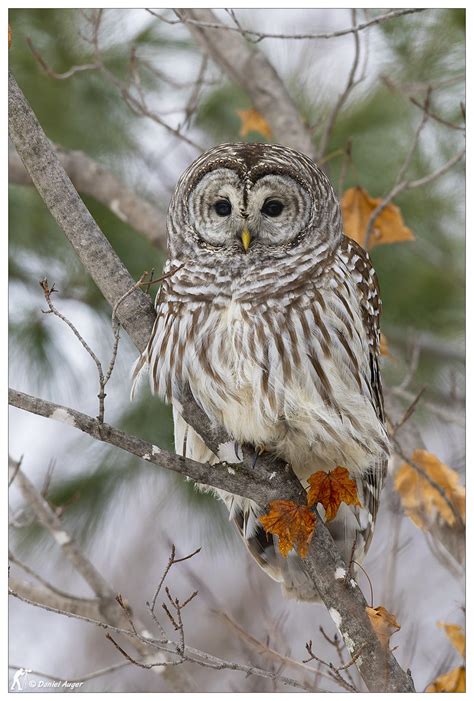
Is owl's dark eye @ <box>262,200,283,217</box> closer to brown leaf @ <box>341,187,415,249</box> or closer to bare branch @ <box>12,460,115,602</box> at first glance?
brown leaf @ <box>341,187,415,249</box>

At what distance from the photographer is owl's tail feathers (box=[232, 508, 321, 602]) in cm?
304

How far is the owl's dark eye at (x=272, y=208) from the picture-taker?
2749 mm

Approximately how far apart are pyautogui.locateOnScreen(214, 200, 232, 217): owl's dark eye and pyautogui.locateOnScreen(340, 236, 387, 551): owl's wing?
374mm

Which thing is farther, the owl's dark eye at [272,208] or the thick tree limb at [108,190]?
the thick tree limb at [108,190]

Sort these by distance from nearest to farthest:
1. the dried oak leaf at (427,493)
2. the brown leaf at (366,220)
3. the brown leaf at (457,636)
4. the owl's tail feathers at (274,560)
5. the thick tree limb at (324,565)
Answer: the thick tree limb at (324,565)
the brown leaf at (457,636)
the owl's tail feathers at (274,560)
the dried oak leaf at (427,493)
the brown leaf at (366,220)

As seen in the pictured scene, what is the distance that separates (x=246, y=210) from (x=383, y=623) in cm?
122

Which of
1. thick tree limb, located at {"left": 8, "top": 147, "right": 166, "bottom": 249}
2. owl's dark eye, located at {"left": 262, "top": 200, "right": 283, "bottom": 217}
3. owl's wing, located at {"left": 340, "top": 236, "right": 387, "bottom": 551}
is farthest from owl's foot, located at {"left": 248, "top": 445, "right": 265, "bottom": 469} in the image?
thick tree limb, located at {"left": 8, "top": 147, "right": 166, "bottom": 249}

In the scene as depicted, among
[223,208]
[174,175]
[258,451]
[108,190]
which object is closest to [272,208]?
[223,208]

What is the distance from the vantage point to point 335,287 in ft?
9.07

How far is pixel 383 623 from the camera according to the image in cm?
262

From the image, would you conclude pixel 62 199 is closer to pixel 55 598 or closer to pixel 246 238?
pixel 246 238

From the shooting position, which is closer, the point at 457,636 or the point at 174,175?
the point at 457,636

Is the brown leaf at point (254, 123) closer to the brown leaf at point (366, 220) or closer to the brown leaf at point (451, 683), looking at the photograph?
the brown leaf at point (366, 220)

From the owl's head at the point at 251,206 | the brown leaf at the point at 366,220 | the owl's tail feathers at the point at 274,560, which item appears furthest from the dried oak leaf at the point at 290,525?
the brown leaf at the point at 366,220
